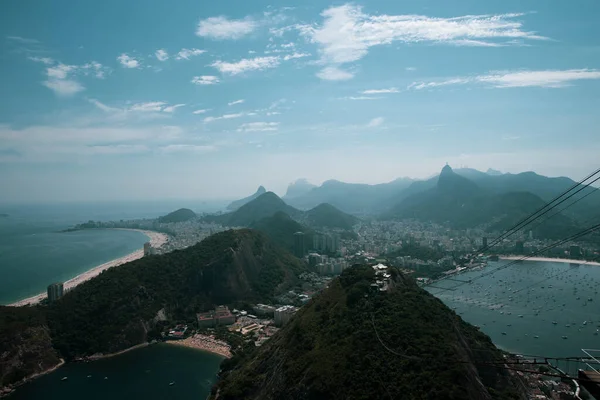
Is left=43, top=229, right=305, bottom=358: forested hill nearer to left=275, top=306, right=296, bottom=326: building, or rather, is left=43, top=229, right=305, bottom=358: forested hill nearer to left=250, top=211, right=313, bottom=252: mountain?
left=275, top=306, right=296, bottom=326: building

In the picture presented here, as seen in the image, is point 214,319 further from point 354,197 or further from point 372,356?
point 354,197

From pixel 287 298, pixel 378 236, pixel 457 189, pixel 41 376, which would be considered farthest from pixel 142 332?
pixel 457 189

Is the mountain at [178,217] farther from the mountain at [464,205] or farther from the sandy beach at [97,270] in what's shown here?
the mountain at [464,205]

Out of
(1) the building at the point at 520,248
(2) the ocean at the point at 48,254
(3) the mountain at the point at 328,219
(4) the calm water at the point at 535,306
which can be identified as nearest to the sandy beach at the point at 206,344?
(4) the calm water at the point at 535,306

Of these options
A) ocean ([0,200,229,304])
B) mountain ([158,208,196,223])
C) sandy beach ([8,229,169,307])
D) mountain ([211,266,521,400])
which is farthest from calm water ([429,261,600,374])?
mountain ([158,208,196,223])

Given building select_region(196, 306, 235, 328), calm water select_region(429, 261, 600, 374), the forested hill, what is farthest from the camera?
building select_region(196, 306, 235, 328)
